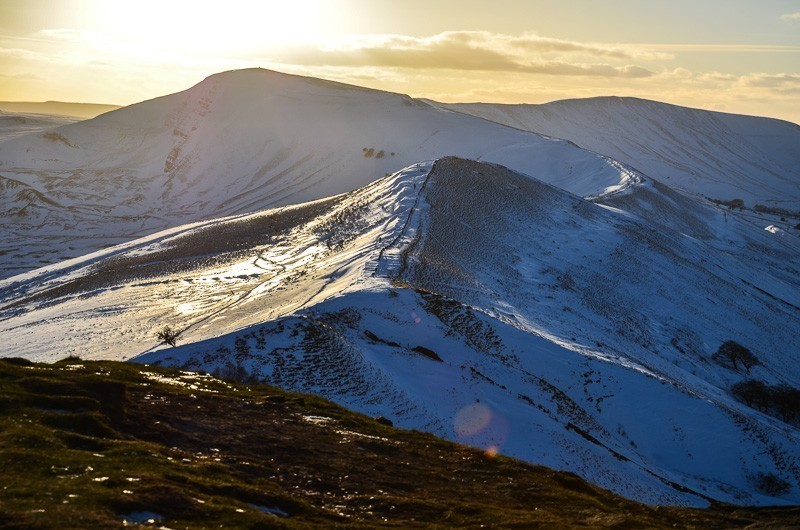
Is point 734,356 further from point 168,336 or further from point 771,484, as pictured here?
point 168,336

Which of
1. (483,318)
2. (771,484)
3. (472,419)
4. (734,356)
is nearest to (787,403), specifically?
(734,356)

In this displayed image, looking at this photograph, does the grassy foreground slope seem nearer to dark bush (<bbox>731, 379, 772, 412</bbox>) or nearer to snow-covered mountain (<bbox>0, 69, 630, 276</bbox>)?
dark bush (<bbox>731, 379, 772, 412</bbox>)

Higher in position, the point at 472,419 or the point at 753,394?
the point at 472,419

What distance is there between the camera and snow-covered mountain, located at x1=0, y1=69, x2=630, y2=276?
14700cm

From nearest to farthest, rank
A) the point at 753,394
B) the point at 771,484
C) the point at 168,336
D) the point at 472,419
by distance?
the point at 472,419, the point at 771,484, the point at 168,336, the point at 753,394

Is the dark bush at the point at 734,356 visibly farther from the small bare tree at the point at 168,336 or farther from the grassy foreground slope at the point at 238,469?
the small bare tree at the point at 168,336

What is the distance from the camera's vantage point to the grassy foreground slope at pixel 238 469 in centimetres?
1617

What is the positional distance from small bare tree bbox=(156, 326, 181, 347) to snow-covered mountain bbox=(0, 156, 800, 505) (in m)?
0.83

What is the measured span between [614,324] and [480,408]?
86.4ft

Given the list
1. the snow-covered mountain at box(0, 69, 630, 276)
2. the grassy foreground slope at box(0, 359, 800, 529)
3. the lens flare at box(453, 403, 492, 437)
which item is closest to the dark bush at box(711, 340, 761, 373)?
the lens flare at box(453, 403, 492, 437)

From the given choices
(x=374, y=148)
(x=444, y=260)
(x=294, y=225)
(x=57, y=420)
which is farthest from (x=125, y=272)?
(x=374, y=148)

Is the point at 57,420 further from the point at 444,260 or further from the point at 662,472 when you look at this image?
the point at 444,260

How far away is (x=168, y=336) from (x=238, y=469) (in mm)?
28199

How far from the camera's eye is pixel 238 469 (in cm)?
2077
